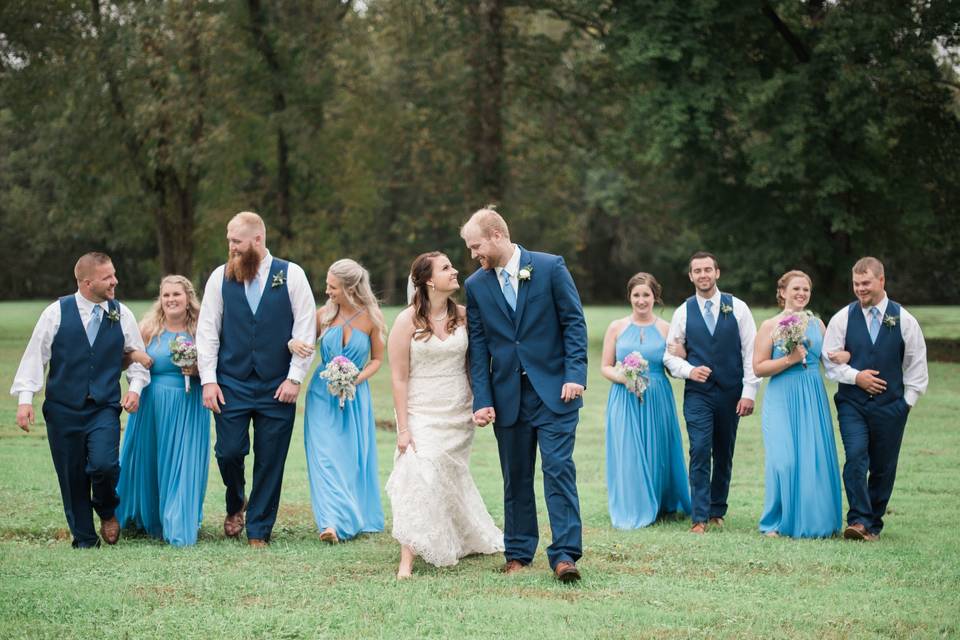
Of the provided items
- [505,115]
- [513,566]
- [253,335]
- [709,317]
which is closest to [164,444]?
[253,335]

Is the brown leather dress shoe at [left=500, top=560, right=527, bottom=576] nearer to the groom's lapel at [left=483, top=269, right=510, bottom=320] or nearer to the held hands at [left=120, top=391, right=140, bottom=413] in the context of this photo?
the groom's lapel at [left=483, top=269, right=510, bottom=320]

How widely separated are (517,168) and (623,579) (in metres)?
30.2

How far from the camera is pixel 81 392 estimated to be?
862 centimetres

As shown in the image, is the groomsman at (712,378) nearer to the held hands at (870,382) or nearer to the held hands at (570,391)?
the held hands at (870,382)

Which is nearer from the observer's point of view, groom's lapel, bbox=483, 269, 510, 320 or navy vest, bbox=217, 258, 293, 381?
groom's lapel, bbox=483, 269, 510, 320

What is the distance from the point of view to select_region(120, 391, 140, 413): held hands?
871 centimetres

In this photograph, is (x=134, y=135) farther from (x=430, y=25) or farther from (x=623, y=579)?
(x=623, y=579)

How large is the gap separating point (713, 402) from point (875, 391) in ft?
4.64

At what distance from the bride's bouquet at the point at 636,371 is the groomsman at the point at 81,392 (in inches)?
168

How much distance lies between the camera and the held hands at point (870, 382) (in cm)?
916

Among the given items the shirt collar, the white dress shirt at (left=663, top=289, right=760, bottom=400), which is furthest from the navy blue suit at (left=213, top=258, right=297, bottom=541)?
the white dress shirt at (left=663, top=289, right=760, bottom=400)

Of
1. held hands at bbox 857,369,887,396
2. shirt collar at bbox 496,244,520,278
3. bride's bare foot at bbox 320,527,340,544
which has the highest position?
shirt collar at bbox 496,244,520,278

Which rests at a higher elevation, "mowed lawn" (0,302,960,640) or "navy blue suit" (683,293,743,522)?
"navy blue suit" (683,293,743,522)

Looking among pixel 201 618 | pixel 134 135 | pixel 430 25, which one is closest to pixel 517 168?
pixel 430 25
